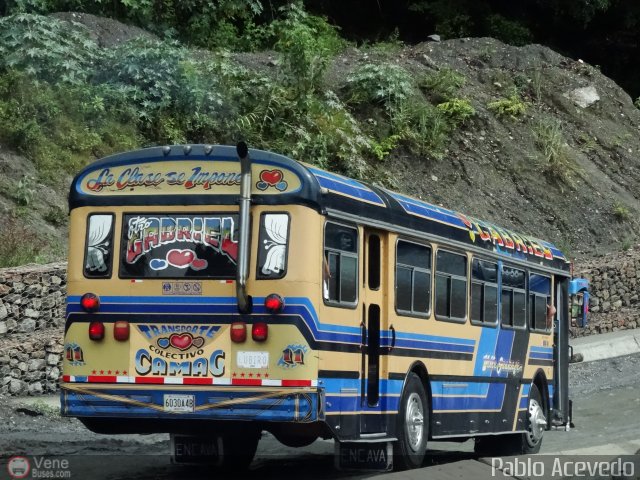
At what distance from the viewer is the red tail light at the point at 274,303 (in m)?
10.3

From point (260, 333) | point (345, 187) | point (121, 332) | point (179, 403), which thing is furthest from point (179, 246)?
point (345, 187)

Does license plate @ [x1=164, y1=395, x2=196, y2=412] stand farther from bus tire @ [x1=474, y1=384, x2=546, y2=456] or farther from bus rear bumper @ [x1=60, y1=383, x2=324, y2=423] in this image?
bus tire @ [x1=474, y1=384, x2=546, y2=456]

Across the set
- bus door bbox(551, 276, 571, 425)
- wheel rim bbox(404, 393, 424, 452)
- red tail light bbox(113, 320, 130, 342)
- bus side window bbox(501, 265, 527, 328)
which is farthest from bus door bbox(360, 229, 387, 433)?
bus door bbox(551, 276, 571, 425)

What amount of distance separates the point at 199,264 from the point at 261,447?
17.4 ft

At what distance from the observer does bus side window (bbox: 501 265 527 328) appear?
15.1 metres

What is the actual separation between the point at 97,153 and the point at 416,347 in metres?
12.3

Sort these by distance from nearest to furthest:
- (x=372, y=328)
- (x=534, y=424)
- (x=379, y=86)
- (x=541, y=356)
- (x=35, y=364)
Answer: (x=372, y=328), (x=534, y=424), (x=541, y=356), (x=35, y=364), (x=379, y=86)

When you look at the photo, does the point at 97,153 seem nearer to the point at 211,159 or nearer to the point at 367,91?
the point at 367,91

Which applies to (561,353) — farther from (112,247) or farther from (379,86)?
(379,86)

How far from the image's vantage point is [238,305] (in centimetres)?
1041

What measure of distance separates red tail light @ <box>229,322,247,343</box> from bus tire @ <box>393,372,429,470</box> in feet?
7.65

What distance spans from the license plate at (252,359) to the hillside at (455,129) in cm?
1249

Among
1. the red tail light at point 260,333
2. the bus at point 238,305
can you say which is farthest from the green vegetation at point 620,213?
the red tail light at point 260,333

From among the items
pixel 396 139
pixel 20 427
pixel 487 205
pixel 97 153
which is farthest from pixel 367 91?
pixel 20 427
